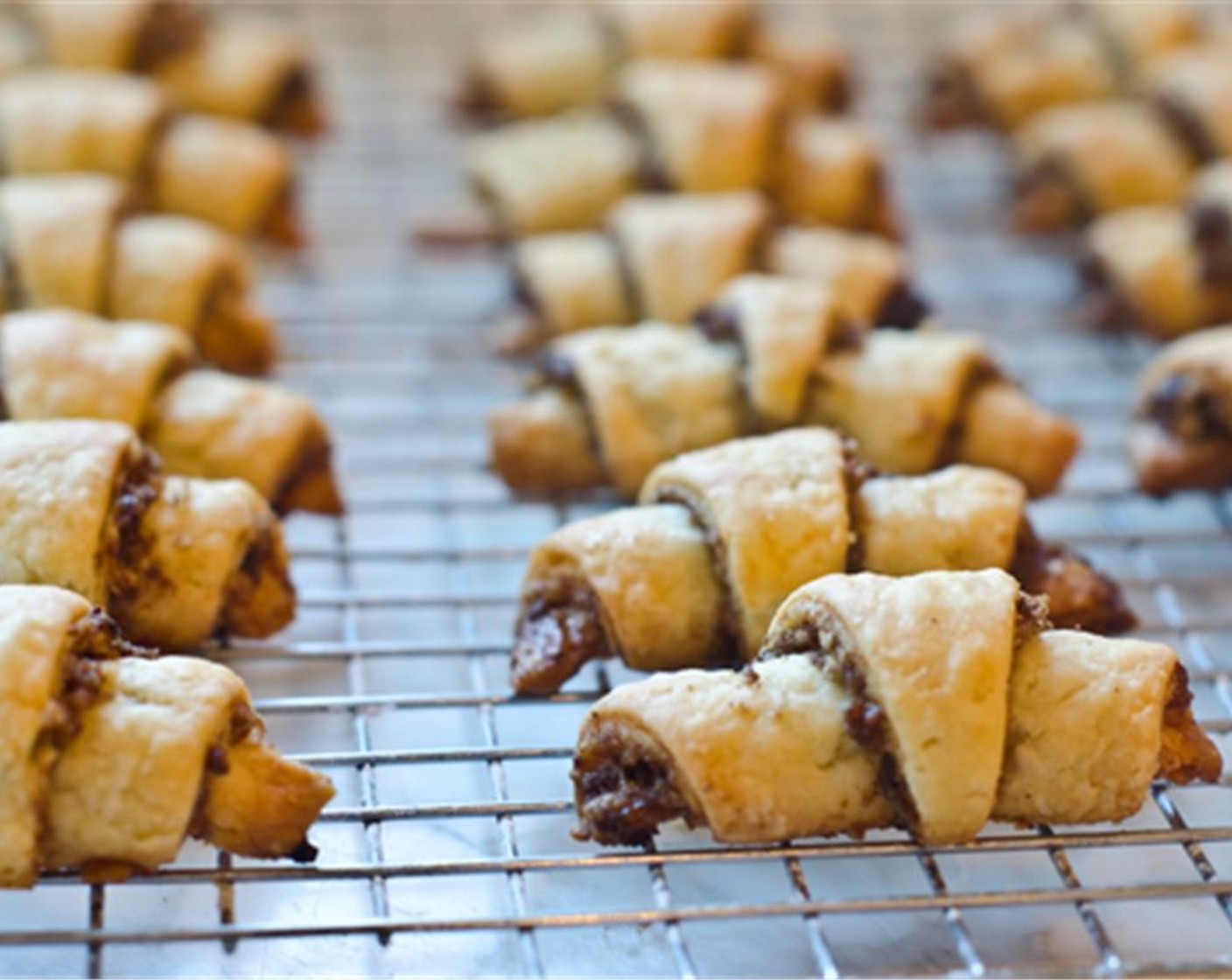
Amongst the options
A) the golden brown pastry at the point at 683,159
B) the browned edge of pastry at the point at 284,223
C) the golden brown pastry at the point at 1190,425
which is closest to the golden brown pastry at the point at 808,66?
the golden brown pastry at the point at 683,159

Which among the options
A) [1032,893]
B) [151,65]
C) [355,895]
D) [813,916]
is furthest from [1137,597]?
[151,65]

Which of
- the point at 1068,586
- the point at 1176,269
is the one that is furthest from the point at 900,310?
the point at 1068,586

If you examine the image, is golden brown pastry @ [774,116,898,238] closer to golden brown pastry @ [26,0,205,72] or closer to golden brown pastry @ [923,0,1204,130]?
golden brown pastry @ [923,0,1204,130]

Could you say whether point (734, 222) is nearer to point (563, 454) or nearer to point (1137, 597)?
point (563, 454)

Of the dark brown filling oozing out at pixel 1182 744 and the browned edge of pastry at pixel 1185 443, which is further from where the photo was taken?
the browned edge of pastry at pixel 1185 443

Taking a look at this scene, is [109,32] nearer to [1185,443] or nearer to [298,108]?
[298,108]

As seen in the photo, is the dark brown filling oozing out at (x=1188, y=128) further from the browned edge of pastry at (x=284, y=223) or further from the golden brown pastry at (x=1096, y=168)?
the browned edge of pastry at (x=284, y=223)
